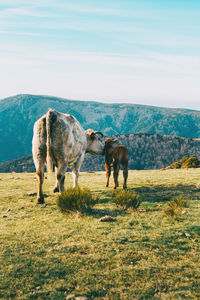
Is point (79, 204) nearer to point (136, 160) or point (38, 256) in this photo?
point (38, 256)

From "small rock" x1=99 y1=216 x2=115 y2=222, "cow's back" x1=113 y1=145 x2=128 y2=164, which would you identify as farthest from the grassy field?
"cow's back" x1=113 y1=145 x2=128 y2=164

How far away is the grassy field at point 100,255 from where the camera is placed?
Answer: 3.52 meters

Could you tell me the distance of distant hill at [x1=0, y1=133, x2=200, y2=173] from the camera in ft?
547

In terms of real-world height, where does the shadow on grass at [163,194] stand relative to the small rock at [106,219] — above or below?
below

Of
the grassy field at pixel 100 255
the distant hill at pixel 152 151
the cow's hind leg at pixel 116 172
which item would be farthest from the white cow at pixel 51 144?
the distant hill at pixel 152 151

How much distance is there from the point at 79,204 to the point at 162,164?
554 feet

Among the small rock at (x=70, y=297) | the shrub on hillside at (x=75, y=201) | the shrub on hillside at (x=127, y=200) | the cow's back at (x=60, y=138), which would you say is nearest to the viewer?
the small rock at (x=70, y=297)

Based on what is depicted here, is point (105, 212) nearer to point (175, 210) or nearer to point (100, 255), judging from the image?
point (175, 210)

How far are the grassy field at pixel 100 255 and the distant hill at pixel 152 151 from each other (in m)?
151

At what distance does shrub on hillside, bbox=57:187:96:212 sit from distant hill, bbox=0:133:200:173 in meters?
150

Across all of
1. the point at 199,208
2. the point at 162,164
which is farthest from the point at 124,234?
the point at 162,164

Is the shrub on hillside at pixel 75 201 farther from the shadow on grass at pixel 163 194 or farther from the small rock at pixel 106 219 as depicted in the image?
the shadow on grass at pixel 163 194

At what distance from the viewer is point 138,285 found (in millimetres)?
3594

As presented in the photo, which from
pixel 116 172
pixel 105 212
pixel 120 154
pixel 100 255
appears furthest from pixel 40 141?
pixel 100 255
